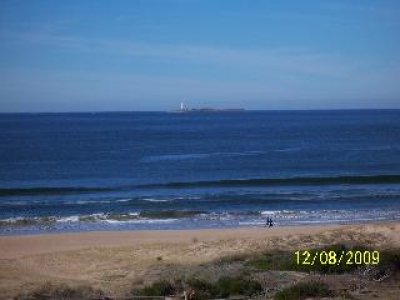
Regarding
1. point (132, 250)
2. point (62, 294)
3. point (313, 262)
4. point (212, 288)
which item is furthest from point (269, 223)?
point (62, 294)

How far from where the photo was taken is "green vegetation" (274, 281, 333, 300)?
1051cm

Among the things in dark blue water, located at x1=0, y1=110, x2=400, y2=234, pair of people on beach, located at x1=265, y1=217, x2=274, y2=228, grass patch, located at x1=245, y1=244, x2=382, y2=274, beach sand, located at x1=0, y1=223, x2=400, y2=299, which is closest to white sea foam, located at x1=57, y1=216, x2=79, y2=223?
dark blue water, located at x1=0, y1=110, x2=400, y2=234

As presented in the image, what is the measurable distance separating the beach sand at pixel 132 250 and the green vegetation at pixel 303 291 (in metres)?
1.31

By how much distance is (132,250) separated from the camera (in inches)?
715

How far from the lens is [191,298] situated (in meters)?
10.7

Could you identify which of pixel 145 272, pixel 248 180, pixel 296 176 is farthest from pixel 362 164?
pixel 145 272

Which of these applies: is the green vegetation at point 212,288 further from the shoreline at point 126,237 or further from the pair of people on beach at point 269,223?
the pair of people on beach at point 269,223

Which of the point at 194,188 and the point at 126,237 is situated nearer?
the point at 126,237

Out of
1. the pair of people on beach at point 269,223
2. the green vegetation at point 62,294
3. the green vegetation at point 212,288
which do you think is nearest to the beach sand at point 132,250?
the green vegetation at point 62,294

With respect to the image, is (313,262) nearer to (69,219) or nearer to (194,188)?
(69,219)

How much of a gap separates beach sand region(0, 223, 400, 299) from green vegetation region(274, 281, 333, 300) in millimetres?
1306

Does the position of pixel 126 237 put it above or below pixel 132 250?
below

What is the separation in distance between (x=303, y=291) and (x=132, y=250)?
8.58 meters

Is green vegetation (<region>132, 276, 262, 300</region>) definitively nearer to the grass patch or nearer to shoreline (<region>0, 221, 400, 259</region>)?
the grass patch
